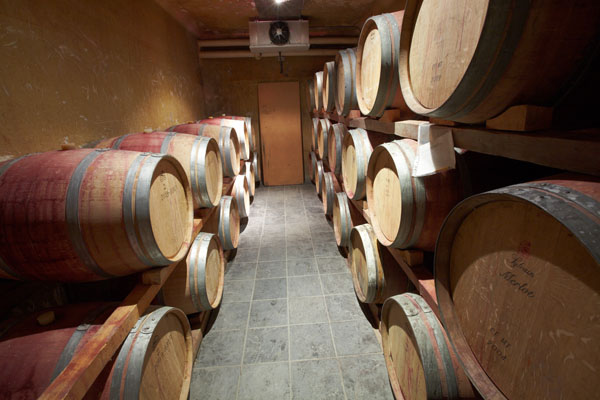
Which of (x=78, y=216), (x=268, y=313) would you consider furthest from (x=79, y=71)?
(x=268, y=313)

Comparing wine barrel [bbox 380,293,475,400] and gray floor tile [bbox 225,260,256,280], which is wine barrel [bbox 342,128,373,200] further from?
gray floor tile [bbox 225,260,256,280]

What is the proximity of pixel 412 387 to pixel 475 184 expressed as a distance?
4.38ft

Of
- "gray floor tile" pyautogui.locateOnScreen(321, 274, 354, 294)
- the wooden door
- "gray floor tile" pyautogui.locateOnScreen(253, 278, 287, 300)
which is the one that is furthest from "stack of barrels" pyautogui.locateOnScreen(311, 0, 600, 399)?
the wooden door

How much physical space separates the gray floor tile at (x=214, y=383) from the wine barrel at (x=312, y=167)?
582 centimetres

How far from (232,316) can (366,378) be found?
1.66 meters

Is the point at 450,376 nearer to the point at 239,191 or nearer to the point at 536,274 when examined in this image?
the point at 536,274

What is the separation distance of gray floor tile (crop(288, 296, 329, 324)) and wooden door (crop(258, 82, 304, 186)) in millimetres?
6065

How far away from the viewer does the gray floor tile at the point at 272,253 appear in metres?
4.57

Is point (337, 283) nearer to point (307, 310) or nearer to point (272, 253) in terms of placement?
point (307, 310)

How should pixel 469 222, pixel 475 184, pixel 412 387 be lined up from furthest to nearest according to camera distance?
1. pixel 412 387
2. pixel 475 184
3. pixel 469 222

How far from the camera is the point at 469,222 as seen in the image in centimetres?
116

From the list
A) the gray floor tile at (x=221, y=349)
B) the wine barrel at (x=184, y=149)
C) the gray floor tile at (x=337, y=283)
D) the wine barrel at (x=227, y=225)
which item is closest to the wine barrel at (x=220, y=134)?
the wine barrel at (x=227, y=225)

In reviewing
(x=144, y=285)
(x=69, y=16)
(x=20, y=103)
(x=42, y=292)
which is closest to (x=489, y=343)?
(x=144, y=285)

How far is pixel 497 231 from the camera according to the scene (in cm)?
101
